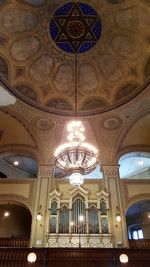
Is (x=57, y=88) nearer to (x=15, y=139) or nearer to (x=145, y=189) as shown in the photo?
(x=15, y=139)

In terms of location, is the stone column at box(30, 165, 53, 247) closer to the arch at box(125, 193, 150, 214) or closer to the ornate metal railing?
the ornate metal railing

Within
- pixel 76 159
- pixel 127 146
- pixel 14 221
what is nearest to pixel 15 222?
pixel 14 221

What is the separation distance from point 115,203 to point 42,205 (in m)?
3.68

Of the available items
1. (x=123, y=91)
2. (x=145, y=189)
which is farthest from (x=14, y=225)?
(x=123, y=91)

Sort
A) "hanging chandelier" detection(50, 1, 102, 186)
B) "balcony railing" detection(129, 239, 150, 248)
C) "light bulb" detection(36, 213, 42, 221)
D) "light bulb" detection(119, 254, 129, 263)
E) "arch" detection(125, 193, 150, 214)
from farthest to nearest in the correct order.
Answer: "arch" detection(125, 193, 150, 214)
"balcony railing" detection(129, 239, 150, 248)
"light bulb" detection(36, 213, 42, 221)
"hanging chandelier" detection(50, 1, 102, 186)
"light bulb" detection(119, 254, 129, 263)

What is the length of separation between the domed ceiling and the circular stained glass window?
106 millimetres

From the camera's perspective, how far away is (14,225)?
52.9 ft

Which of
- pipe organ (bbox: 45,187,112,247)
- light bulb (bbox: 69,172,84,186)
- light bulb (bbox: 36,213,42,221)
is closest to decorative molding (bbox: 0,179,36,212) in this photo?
light bulb (bbox: 36,213,42,221)

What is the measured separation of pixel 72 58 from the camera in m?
12.6

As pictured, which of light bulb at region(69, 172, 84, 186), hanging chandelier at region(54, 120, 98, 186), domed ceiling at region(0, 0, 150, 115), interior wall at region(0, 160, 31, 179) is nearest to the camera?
light bulb at region(69, 172, 84, 186)

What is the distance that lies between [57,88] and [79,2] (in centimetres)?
441

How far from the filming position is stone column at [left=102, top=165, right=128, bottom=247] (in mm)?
11047

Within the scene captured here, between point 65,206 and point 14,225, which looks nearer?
point 65,206

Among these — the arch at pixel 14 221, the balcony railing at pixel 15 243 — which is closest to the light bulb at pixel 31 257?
the balcony railing at pixel 15 243
